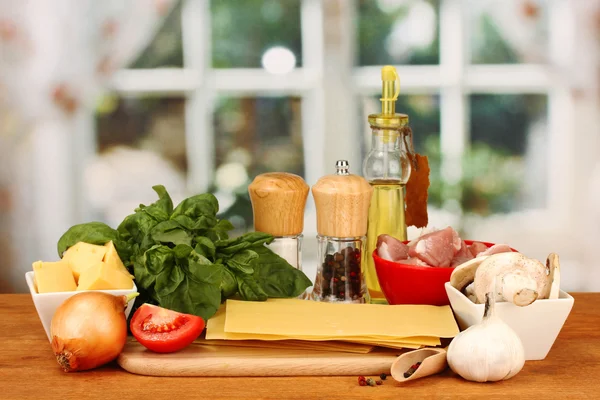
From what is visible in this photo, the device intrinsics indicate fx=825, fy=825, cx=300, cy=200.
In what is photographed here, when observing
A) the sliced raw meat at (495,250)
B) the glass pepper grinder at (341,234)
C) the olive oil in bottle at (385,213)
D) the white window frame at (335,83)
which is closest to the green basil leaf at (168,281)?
the glass pepper grinder at (341,234)

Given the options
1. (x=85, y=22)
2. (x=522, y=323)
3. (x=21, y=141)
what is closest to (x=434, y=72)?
(x=85, y=22)

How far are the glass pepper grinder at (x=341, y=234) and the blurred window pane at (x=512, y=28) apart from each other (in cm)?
177

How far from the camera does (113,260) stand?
122 centimetres

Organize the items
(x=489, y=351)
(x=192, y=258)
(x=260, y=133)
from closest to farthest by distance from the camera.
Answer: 1. (x=489, y=351)
2. (x=192, y=258)
3. (x=260, y=133)

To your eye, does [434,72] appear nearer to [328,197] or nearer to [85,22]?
[85,22]

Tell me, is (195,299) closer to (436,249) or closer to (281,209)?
(281,209)

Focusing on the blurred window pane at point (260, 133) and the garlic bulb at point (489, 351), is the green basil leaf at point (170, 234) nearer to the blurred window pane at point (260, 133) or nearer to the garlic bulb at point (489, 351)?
the garlic bulb at point (489, 351)

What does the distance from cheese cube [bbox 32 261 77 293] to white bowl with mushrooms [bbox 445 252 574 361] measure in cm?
56

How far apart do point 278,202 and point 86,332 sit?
0.40 meters

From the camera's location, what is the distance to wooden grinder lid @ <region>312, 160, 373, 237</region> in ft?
4.25

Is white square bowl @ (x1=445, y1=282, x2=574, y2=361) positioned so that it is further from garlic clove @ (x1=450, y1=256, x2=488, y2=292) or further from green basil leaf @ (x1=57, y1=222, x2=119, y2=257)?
green basil leaf @ (x1=57, y1=222, x2=119, y2=257)

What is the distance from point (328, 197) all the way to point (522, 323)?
36cm

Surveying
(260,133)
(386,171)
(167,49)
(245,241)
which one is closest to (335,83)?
(260,133)

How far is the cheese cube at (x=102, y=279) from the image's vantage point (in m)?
1.17
